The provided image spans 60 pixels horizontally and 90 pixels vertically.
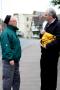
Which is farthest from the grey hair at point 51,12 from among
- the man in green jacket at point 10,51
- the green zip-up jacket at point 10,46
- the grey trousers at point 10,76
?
the grey trousers at point 10,76

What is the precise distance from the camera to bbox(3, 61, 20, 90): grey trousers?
7949 millimetres

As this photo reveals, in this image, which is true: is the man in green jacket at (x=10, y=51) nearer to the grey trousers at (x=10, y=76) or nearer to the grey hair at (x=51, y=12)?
the grey trousers at (x=10, y=76)

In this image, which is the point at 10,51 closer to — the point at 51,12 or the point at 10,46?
the point at 10,46

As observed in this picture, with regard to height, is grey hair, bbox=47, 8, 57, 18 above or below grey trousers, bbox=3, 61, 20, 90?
above

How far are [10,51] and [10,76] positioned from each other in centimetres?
51

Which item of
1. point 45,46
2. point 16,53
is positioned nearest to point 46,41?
point 45,46

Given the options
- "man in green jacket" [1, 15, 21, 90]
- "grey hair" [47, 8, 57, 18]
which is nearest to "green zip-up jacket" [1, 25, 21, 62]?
"man in green jacket" [1, 15, 21, 90]

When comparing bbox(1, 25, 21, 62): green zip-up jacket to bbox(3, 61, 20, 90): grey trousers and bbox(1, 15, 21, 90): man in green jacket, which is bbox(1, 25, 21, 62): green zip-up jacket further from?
bbox(3, 61, 20, 90): grey trousers

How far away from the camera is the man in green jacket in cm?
780

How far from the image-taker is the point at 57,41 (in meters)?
7.81

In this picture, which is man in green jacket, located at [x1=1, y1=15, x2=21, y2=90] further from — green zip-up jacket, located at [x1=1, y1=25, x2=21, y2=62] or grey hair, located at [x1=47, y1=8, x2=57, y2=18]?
grey hair, located at [x1=47, y1=8, x2=57, y2=18]

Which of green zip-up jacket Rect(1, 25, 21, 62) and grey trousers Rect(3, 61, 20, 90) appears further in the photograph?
grey trousers Rect(3, 61, 20, 90)

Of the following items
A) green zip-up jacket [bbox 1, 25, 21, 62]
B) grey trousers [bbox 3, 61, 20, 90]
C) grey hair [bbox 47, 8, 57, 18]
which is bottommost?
grey trousers [bbox 3, 61, 20, 90]

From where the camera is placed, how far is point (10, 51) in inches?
306
